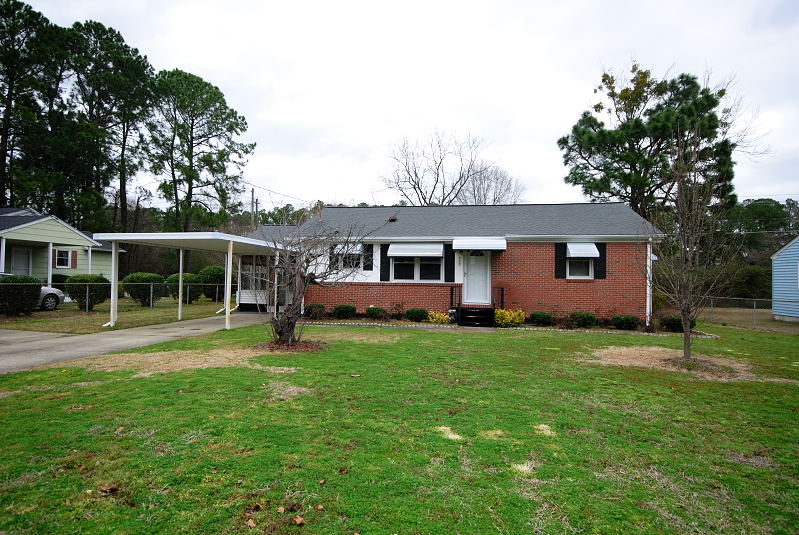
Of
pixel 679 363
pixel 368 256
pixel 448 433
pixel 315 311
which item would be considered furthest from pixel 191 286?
pixel 679 363

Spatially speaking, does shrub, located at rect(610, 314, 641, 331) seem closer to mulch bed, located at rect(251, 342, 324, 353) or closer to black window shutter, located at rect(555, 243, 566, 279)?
black window shutter, located at rect(555, 243, 566, 279)

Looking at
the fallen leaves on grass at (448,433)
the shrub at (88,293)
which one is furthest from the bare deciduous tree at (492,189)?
the fallen leaves on grass at (448,433)

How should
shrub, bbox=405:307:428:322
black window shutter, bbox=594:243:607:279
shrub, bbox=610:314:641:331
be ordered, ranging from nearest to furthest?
shrub, bbox=610:314:641:331, black window shutter, bbox=594:243:607:279, shrub, bbox=405:307:428:322

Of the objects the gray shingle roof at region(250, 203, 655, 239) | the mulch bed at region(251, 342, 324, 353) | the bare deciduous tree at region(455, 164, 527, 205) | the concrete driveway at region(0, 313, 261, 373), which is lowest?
the concrete driveway at region(0, 313, 261, 373)

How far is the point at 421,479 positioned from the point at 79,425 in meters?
3.49

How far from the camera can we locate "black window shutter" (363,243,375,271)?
15797 mm

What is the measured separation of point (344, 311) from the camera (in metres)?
15.1

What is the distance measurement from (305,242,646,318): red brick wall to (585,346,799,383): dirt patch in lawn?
4.83m

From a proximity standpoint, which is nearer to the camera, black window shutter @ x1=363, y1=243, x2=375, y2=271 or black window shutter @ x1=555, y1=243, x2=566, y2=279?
black window shutter @ x1=555, y1=243, x2=566, y2=279

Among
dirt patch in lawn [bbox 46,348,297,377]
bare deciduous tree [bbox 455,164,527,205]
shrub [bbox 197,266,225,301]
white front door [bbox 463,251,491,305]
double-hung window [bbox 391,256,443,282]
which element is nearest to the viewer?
dirt patch in lawn [bbox 46,348,297,377]

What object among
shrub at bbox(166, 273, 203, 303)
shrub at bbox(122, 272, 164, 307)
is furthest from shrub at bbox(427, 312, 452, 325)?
shrub at bbox(166, 273, 203, 303)

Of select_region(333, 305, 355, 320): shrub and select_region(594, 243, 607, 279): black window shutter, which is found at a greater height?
select_region(594, 243, 607, 279): black window shutter

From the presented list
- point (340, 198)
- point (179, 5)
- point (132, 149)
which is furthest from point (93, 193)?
point (179, 5)

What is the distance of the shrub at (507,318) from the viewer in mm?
13844
